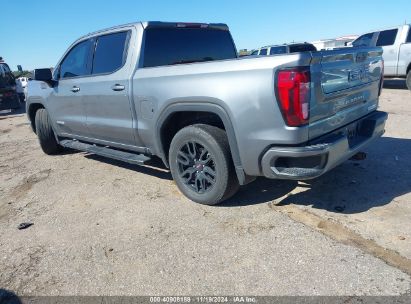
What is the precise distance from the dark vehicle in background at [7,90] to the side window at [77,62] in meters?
11.2

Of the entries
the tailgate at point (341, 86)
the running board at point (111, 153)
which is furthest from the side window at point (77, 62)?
the tailgate at point (341, 86)

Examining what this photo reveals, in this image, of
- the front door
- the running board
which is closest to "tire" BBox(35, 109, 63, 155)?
the front door

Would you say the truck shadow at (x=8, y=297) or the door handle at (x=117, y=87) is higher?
the door handle at (x=117, y=87)

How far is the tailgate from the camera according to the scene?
9.94ft

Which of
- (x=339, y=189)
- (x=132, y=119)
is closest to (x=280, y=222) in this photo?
(x=339, y=189)

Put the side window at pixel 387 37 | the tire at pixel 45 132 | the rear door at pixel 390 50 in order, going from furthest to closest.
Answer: the side window at pixel 387 37, the rear door at pixel 390 50, the tire at pixel 45 132

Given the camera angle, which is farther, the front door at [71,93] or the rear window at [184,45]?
the front door at [71,93]

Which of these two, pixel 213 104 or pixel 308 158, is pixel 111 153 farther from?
pixel 308 158

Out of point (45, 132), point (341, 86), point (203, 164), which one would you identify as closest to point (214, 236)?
point (203, 164)

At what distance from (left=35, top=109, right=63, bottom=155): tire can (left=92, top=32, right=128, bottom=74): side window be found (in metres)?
1.98

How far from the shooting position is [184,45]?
15.1 feet

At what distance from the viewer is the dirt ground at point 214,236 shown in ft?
8.71

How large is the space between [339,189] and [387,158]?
1370mm

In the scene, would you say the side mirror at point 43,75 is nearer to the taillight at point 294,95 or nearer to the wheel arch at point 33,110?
the wheel arch at point 33,110
